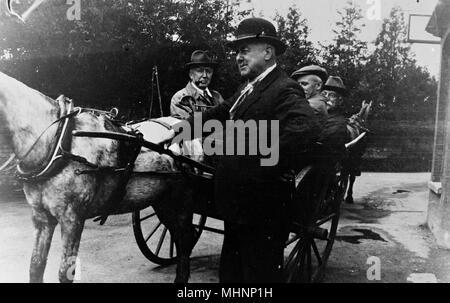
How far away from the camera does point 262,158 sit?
2.41 metres

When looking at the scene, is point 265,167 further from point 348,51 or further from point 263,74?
point 348,51

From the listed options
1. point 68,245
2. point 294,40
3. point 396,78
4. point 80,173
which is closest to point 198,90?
point 80,173

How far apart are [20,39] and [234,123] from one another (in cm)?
311

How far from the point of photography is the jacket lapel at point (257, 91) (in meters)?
2.54

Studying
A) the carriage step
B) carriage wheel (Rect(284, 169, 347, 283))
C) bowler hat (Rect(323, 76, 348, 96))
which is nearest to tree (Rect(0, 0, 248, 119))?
bowler hat (Rect(323, 76, 348, 96))

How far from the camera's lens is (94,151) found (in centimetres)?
306

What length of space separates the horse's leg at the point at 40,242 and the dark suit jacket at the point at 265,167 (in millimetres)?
1259

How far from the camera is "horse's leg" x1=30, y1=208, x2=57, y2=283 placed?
2.86 m

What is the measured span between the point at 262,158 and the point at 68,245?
1.50m
